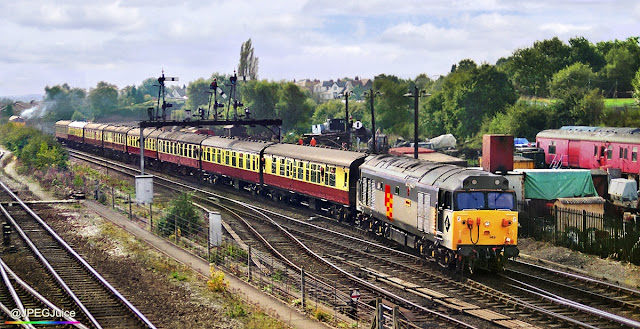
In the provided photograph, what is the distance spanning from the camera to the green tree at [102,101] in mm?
170000

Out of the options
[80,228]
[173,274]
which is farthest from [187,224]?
[173,274]

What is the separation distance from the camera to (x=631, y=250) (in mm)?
25344

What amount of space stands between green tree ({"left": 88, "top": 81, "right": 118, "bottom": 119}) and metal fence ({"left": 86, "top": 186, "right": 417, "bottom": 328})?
140937 millimetres

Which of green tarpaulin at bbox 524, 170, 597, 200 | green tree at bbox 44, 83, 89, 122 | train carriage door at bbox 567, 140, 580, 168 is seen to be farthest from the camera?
green tree at bbox 44, 83, 89, 122

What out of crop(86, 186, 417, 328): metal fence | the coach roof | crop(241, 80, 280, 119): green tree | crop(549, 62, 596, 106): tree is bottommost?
crop(86, 186, 417, 328): metal fence

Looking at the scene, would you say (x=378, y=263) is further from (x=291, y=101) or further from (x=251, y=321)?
(x=291, y=101)

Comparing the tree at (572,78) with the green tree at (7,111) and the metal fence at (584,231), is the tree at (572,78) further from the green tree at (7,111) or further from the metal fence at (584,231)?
the green tree at (7,111)

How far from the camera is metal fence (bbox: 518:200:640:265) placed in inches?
1015

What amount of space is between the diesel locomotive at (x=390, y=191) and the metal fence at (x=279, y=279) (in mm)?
3925

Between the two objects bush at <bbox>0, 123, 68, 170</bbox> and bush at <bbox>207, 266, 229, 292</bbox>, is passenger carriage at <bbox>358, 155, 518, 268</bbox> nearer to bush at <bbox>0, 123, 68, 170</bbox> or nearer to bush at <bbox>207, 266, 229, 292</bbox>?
bush at <bbox>207, 266, 229, 292</bbox>

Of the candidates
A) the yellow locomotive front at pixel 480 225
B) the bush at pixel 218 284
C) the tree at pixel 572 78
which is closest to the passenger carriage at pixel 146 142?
the bush at pixel 218 284

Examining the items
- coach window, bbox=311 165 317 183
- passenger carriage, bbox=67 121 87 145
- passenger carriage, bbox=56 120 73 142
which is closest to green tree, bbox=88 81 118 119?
passenger carriage, bbox=56 120 73 142

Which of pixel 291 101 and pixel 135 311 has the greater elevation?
pixel 291 101

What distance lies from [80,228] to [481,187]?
64.0ft
